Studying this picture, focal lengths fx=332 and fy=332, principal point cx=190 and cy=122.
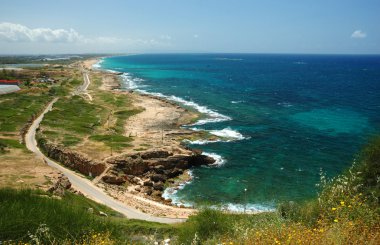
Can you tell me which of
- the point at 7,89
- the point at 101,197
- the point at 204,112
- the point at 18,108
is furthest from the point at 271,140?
the point at 7,89

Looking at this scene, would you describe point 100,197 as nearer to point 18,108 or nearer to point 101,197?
point 101,197

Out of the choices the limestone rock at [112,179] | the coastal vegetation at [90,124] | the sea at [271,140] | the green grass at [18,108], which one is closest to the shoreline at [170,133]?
the sea at [271,140]

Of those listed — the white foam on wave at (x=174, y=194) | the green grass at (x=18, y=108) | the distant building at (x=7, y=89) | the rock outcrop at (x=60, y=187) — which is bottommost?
the white foam on wave at (x=174, y=194)

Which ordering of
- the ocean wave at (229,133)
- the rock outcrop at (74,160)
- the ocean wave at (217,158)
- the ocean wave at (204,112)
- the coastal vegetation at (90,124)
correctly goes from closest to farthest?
1. the rock outcrop at (74,160)
2. the ocean wave at (217,158)
3. the coastal vegetation at (90,124)
4. the ocean wave at (229,133)
5. the ocean wave at (204,112)

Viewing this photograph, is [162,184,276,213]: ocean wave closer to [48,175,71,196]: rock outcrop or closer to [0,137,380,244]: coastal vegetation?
[48,175,71,196]: rock outcrop

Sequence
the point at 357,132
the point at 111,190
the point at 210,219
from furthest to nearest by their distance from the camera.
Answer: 1. the point at 357,132
2. the point at 111,190
3. the point at 210,219

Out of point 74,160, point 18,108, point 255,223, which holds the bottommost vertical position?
point 74,160

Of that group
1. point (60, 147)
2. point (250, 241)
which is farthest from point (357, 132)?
point (250, 241)

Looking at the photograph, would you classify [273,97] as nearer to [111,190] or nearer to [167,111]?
[167,111]

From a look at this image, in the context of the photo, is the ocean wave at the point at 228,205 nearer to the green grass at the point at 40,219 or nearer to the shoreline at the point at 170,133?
the shoreline at the point at 170,133

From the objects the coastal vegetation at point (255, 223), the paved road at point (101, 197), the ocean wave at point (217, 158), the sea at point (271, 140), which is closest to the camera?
the coastal vegetation at point (255, 223)

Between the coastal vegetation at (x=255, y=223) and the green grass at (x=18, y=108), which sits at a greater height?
the coastal vegetation at (x=255, y=223)
